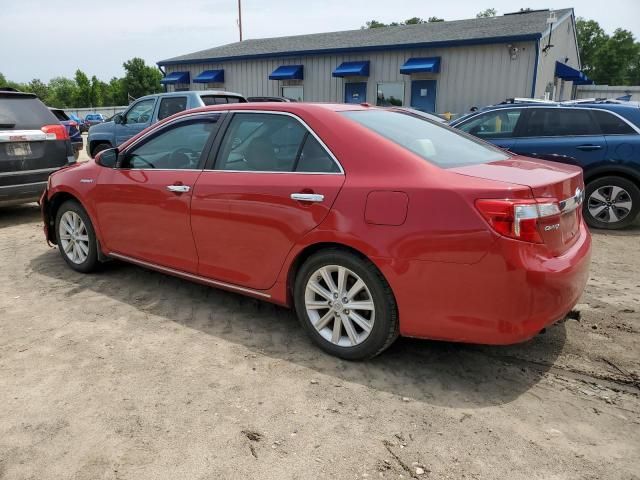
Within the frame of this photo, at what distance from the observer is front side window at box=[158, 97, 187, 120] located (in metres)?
9.89

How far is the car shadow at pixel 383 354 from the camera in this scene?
288 centimetres

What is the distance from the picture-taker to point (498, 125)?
7359mm

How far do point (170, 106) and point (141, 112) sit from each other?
101 cm

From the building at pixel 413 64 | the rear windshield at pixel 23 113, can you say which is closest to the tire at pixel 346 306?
the rear windshield at pixel 23 113

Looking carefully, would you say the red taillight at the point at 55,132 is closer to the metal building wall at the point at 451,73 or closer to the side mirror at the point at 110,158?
the side mirror at the point at 110,158

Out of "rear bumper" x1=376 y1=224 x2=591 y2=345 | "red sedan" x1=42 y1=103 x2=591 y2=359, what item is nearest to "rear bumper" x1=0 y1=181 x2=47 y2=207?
"red sedan" x1=42 y1=103 x2=591 y2=359

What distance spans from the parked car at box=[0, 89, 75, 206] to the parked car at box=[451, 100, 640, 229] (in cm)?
635

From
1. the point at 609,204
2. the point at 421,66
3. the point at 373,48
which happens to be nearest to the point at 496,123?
the point at 609,204

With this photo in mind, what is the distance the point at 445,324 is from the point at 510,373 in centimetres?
64

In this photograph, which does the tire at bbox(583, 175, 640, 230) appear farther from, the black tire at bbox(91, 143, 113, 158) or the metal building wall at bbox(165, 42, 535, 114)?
the metal building wall at bbox(165, 42, 535, 114)

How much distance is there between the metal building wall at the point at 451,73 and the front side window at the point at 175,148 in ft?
47.0

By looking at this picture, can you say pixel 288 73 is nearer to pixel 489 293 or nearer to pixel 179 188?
pixel 179 188

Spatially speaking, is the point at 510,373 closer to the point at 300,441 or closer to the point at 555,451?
the point at 555,451

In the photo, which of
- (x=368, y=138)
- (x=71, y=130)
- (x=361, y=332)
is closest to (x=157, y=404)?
→ (x=361, y=332)
